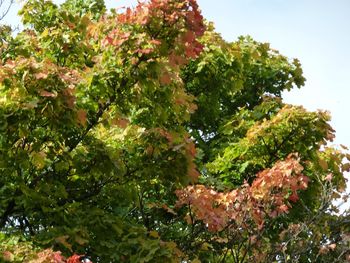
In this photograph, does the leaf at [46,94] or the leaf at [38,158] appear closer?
the leaf at [46,94]

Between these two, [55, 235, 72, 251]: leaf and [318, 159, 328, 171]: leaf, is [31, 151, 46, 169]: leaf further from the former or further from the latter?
[318, 159, 328, 171]: leaf

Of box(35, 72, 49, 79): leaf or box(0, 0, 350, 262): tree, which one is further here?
box(0, 0, 350, 262): tree

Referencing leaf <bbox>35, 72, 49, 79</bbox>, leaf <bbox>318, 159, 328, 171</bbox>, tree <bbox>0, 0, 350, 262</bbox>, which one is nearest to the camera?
leaf <bbox>35, 72, 49, 79</bbox>

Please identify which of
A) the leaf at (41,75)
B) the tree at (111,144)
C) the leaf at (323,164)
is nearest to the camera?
the leaf at (41,75)

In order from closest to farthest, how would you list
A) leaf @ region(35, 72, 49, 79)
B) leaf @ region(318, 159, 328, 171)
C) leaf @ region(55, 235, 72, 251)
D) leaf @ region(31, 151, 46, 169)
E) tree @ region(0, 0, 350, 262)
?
leaf @ region(35, 72, 49, 79) → tree @ region(0, 0, 350, 262) → leaf @ region(55, 235, 72, 251) → leaf @ region(31, 151, 46, 169) → leaf @ region(318, 159, 328, 171)

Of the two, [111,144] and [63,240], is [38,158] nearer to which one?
[63,240]

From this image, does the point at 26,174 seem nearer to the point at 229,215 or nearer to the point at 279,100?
the point at 229,215

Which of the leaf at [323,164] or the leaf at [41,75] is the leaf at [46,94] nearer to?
the leaf at [41,75]

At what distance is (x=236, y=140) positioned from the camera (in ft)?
37.6

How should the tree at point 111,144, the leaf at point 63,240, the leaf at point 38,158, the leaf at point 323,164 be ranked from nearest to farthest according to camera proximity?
the tree at point 111,144 → the leaf at point 63,240 → the leaf at point 38,158 → the leaf at point 323,164

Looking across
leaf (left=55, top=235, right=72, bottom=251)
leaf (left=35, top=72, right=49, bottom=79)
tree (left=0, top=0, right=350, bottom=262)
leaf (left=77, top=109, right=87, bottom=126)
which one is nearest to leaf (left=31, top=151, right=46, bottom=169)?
tree (left=0, top=0, right=350, bottom=262)

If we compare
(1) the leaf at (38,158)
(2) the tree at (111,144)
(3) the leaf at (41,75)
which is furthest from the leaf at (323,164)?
(3) the leaf at (41,75)

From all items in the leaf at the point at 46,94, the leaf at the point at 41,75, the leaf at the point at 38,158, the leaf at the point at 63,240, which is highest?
the leaf at the point at 41,75

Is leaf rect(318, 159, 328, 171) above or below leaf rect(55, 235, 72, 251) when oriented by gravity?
above
